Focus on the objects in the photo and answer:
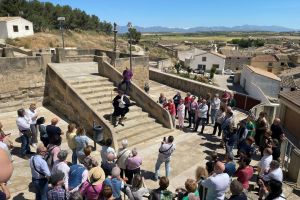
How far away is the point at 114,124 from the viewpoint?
11516mm

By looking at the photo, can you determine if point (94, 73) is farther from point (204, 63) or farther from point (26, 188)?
point (204, 63)

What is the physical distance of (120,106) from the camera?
1130 cm

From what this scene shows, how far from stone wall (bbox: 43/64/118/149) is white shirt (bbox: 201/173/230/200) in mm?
4925

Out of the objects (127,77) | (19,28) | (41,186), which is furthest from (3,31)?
(41,186)

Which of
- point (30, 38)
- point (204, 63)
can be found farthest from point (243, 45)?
point (30, 38)

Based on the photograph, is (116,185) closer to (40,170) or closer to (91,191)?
(91,191)

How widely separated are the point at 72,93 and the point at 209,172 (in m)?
7.57

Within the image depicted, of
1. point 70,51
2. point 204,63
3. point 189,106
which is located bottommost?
point 204,63

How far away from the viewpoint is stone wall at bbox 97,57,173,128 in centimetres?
1234

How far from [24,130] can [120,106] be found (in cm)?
377

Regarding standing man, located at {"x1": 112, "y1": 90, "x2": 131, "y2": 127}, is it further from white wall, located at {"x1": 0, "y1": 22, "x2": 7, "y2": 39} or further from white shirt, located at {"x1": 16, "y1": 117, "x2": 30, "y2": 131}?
white wall, located at {"x1": 0, "y1": 22, "x2": 7, "y2": 39}

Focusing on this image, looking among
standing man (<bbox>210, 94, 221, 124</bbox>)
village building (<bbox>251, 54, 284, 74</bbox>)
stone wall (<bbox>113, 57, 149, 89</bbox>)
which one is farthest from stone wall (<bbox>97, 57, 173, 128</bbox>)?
village building (<bbox>251, 54, 284, 74</bbox>)

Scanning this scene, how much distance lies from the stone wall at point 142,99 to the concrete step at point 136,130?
0.43 meters

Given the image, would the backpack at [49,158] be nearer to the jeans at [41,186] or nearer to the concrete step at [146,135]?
the jeans at [41,186]
